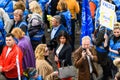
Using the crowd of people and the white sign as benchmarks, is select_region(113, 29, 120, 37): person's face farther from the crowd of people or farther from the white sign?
the white sign

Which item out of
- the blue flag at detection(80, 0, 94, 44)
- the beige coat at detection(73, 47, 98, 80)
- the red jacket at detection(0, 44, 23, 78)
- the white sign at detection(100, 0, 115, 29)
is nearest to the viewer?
the red jacket at detection(0, 44, 23, 78)

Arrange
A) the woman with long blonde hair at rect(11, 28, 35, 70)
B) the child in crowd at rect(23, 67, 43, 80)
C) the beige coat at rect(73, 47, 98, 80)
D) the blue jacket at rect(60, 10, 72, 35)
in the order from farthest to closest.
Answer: the blue jacket at rect(60, 10, 72, 35)
the woman with long blonde hair at rect(11, 28, 35, 70)
the beige coat at rect(73, 47, 98, 80)
the child in crowd at rect(23, 67, 43, 80)

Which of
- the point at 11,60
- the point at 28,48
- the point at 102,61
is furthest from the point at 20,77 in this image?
the point at 102,61

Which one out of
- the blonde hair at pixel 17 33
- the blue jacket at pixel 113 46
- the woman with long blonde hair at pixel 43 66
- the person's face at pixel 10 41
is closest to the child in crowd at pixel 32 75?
the woman with long blonde hair at pixel 43 66

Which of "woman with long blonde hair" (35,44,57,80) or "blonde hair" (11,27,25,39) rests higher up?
"blonde hair" (11,27,25,39)

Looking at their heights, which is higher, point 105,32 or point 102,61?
point 105,32

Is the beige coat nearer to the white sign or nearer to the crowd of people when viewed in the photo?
the crowd of people

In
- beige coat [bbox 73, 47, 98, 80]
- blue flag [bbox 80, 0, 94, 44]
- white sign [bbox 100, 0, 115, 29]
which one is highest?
white sign [bbox 100, 0, 115, 29]

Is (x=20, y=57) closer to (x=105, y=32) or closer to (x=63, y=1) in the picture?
(x=105, y=32)

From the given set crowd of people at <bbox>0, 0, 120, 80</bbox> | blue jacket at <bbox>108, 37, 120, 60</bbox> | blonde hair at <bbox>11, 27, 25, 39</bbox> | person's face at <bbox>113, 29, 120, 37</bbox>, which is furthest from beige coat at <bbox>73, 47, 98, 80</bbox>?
blonde hair at <bbox>11, 27, 25, 39</bbox>

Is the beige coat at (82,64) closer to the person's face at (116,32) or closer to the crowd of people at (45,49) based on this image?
the crowd of people at (45,49)

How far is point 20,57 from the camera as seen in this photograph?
9.62 metres

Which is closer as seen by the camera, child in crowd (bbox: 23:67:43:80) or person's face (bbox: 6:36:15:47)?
child in crowd (bbox: 23:67:43:80)

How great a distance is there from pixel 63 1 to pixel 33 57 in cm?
273
